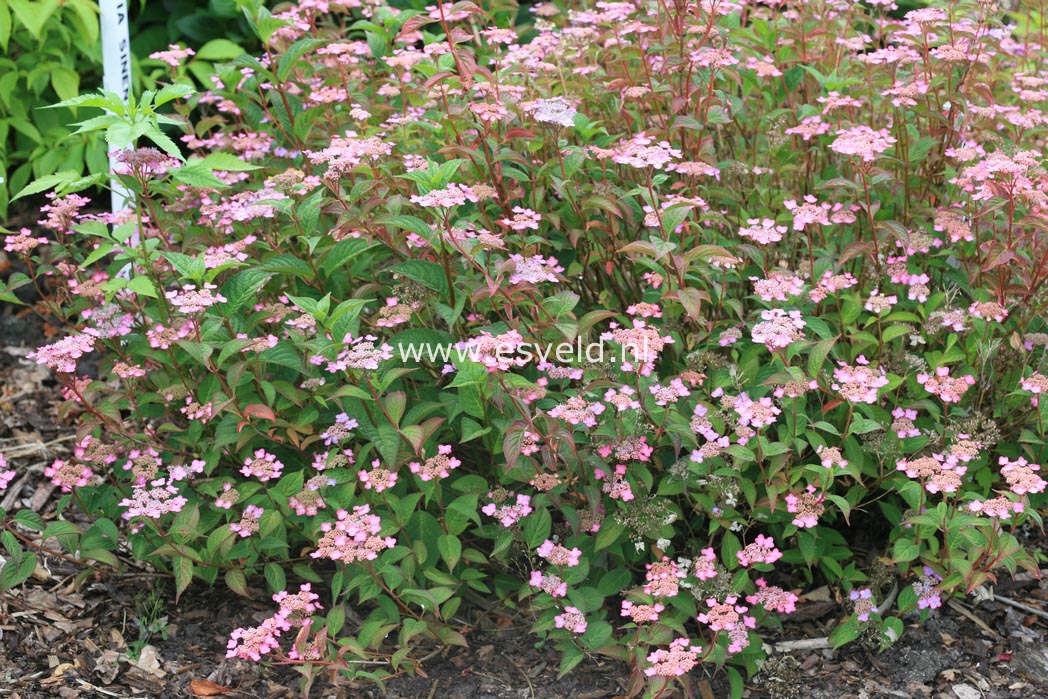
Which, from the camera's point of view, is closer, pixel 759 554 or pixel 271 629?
pixel 271 629

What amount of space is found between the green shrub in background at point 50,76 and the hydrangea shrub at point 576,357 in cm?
113

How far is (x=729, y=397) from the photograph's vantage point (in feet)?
7.54

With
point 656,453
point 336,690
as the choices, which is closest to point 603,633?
point 656,453

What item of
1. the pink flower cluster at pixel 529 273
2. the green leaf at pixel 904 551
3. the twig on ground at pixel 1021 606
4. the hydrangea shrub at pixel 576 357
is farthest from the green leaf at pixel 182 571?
the twig on ground at pixel 1021 606

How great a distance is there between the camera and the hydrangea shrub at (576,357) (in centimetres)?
227

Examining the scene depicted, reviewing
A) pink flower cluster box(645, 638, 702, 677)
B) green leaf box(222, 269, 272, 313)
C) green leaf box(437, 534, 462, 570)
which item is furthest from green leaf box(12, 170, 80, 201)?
pink flower cluster box(645, 638, 702, 677)

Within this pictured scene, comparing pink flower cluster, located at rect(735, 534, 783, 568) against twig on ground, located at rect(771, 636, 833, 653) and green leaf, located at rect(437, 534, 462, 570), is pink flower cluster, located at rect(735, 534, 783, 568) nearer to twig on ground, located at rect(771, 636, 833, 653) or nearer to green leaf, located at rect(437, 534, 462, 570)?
twig on ground, located at rect(771, 636, 833, 653)

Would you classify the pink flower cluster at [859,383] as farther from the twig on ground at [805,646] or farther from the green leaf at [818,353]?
the twig on ground at [805,646]

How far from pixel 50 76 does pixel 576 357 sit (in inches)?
107

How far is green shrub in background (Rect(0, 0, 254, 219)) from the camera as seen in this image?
377 centimetres

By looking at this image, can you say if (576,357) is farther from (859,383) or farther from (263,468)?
(263,468)

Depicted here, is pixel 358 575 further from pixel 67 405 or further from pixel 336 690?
pixel 67 405

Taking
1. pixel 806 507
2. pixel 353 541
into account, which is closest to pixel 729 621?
pixel 806 507

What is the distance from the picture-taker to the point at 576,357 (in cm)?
249
